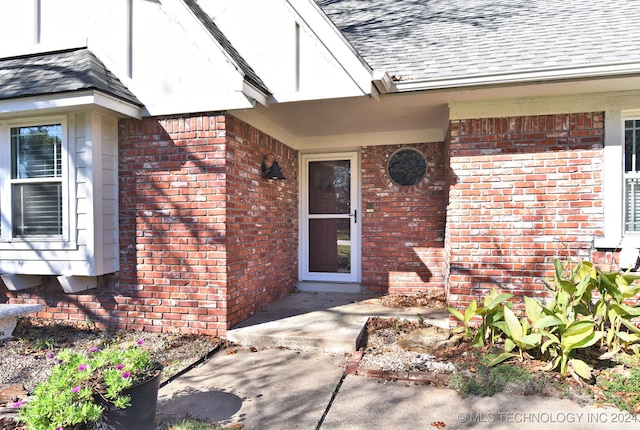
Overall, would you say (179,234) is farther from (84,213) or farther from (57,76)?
(57,76)

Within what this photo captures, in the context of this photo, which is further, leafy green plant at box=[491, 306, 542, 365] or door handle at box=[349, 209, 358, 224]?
door handle at box=[349, 209, 358, 224]

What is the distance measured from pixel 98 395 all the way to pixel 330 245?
14.8 ft

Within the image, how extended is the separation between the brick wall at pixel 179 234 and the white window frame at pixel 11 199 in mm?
542

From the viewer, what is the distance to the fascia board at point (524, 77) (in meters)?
3.68

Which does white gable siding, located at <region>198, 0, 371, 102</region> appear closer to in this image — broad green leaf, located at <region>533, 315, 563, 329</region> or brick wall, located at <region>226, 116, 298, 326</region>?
brick wall, located at <region>226, 116, 298, 326</region>

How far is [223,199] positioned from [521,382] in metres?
3.40

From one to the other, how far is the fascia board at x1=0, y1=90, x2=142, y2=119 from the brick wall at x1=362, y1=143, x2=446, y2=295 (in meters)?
3.66

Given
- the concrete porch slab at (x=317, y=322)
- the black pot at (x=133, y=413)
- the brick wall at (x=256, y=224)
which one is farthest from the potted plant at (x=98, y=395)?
the brick wall at (x=256, y=224)

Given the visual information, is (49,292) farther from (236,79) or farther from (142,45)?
(236,79)

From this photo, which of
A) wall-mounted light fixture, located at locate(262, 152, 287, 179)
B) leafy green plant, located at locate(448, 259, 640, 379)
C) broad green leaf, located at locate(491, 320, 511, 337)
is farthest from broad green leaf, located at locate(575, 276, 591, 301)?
wall-mounted light fixture, located at locate(262, 152, 287, 179)

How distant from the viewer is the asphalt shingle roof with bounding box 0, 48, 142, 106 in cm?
413

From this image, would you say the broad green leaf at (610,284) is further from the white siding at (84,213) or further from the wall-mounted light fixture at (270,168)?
the white siding at (84,213)

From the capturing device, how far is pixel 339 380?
11.5 ft

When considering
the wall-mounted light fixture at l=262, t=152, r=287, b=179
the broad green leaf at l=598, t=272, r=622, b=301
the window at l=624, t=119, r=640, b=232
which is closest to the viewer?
the broad green leaf at l=598, t=272, r=622, b=301
